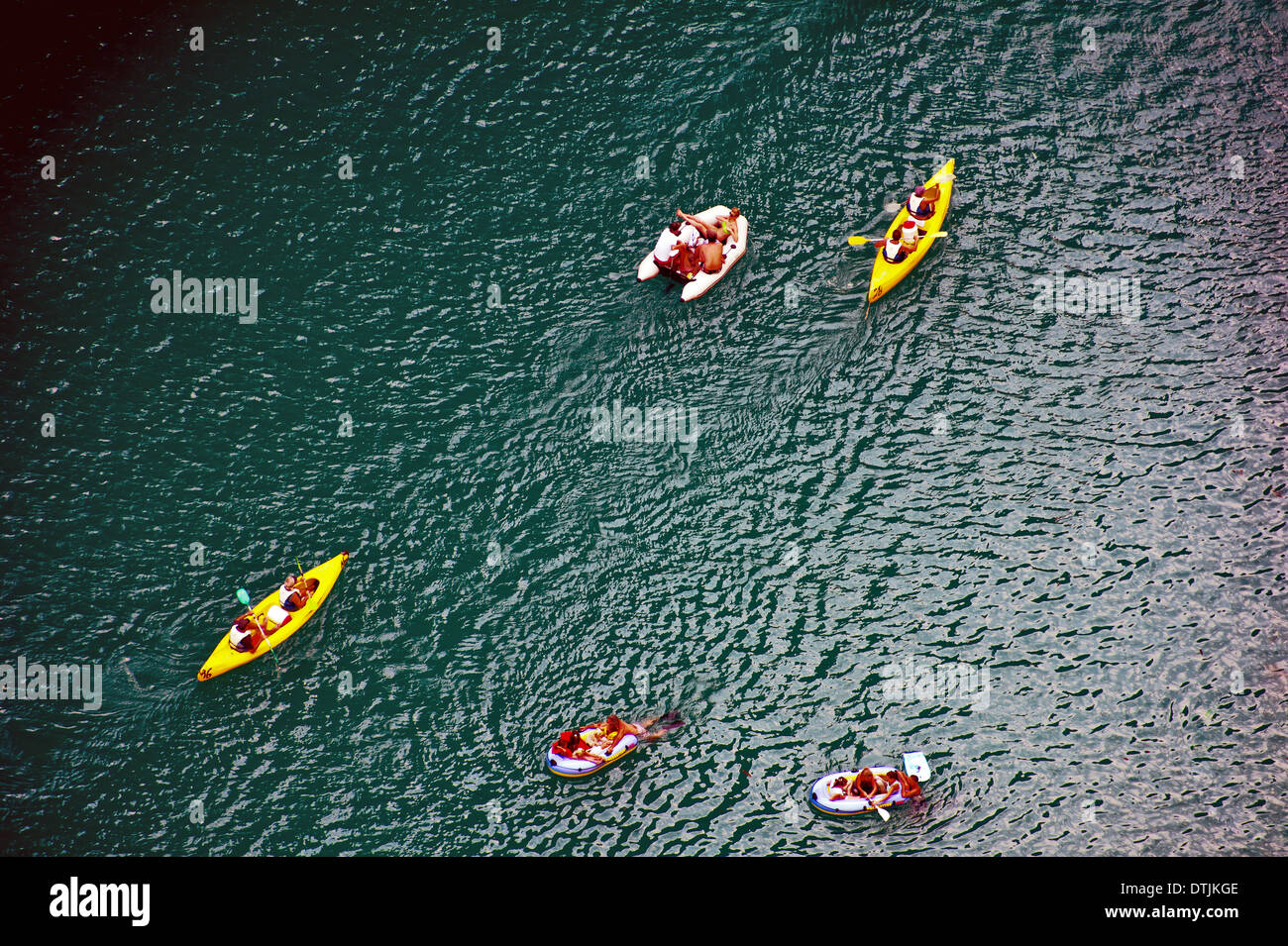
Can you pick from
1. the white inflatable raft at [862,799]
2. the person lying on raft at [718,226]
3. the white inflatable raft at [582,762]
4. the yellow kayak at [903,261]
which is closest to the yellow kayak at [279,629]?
the white inflatable raft at [582,762]

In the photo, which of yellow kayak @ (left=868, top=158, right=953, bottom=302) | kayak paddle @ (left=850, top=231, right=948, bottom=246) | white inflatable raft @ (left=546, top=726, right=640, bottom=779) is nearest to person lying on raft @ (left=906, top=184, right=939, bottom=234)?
yellow kayak @ (left=868, top=158, right=953, bottom=302)

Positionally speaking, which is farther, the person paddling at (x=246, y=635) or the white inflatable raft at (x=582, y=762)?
the person paddling at (x=246, y=635)

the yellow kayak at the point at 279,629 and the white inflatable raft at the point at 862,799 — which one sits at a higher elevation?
the yellow kayak at the point at 279,629

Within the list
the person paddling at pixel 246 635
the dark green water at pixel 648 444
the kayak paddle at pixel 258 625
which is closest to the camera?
the dark green water at pixel 648 444

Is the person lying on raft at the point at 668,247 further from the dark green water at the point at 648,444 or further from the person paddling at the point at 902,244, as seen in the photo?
the person paddling at the point at 902,244
